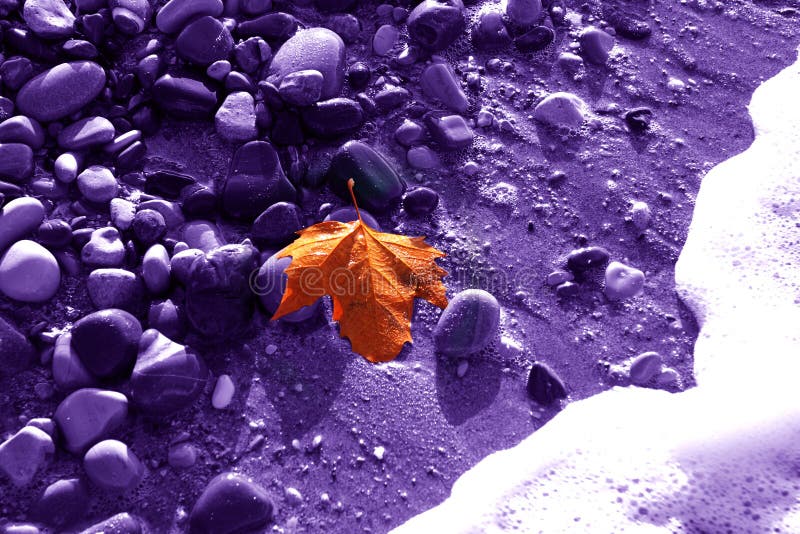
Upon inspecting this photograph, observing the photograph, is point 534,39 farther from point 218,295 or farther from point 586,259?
point 218,295

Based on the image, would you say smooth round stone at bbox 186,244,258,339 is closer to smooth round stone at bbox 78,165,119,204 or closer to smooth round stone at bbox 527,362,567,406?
smooth round stone at bbox 78,165,119,204

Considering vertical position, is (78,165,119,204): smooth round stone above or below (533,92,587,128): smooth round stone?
below

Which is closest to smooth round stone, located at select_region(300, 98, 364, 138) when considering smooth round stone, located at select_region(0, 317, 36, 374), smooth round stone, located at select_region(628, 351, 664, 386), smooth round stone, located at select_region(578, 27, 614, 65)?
smooth round stone, located at select_region(578, 27, 614, 65)

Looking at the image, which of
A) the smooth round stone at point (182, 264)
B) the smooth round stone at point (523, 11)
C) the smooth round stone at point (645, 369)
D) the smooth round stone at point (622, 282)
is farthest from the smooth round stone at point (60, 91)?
the smooth round stone at point (645, 369)

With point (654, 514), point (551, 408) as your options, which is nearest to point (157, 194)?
point (551, 408)

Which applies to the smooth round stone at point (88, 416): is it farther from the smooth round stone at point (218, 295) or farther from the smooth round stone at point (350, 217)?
the smooth round stone at point (350, 217)

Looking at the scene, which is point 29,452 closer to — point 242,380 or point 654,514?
point 242,380
